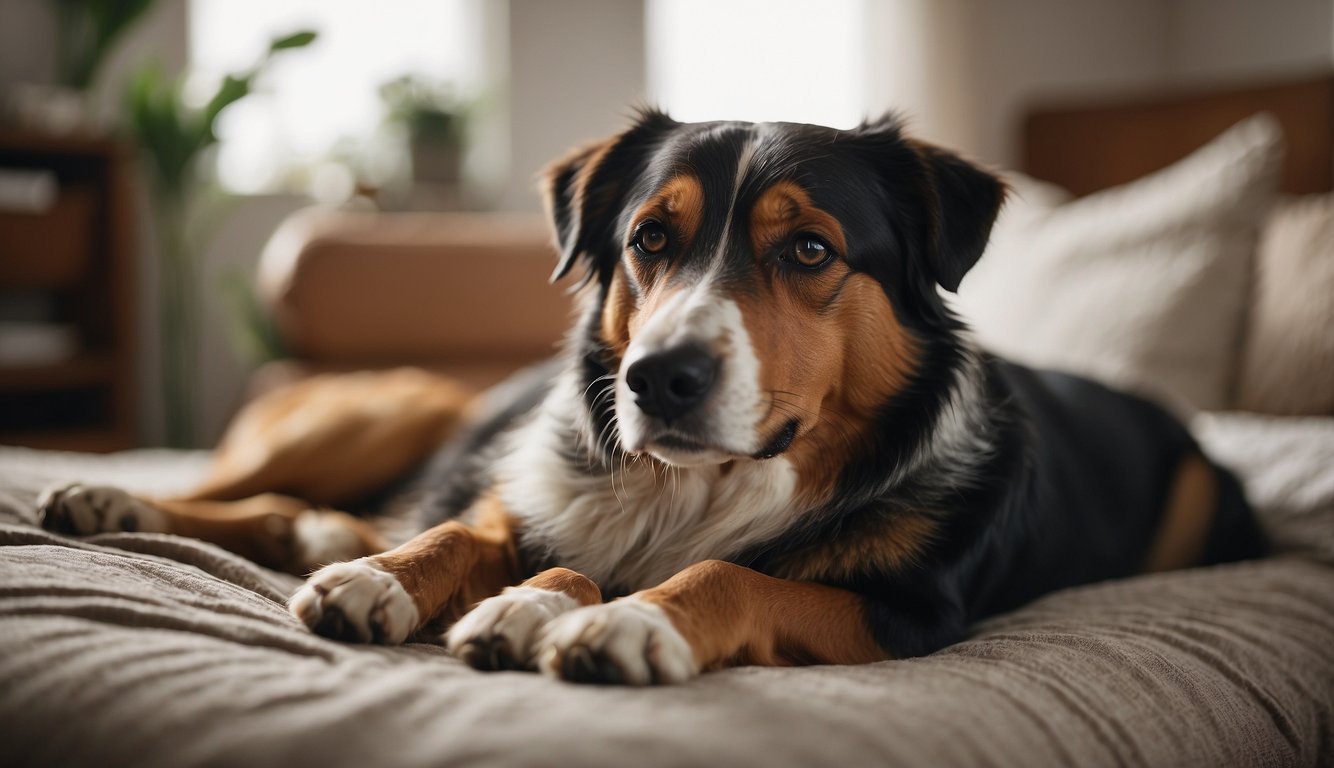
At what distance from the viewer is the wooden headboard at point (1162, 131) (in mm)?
4527

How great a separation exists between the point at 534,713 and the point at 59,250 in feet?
13.9

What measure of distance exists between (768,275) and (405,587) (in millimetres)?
704

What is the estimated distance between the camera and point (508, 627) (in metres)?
1.21

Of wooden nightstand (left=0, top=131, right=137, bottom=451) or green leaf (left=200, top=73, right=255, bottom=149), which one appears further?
green leaf (left=200, top=73, right=255, bottom=149)

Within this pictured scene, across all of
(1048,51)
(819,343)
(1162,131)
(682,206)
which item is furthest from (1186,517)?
(1048,51)

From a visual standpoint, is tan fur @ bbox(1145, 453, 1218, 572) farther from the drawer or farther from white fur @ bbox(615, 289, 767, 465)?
the drawer

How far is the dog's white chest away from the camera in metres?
1.63

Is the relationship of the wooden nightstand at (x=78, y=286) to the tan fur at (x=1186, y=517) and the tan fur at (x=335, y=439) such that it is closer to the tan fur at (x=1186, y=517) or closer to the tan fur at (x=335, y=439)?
the tan fur at (x=335, y=439)

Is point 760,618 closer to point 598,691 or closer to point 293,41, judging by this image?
point 598,691

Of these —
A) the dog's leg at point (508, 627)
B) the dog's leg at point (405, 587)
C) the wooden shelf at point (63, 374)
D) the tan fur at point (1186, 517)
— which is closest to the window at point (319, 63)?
the wooden shelf at point (63, 374)

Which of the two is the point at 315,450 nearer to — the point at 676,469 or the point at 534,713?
the point at 676,469

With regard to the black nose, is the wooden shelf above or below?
below

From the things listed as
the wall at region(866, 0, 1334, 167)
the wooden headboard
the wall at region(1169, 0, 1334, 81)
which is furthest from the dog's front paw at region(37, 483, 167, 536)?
the wall at region(1169, 0, 1334, 81)

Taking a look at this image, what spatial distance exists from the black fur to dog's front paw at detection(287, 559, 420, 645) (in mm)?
501
